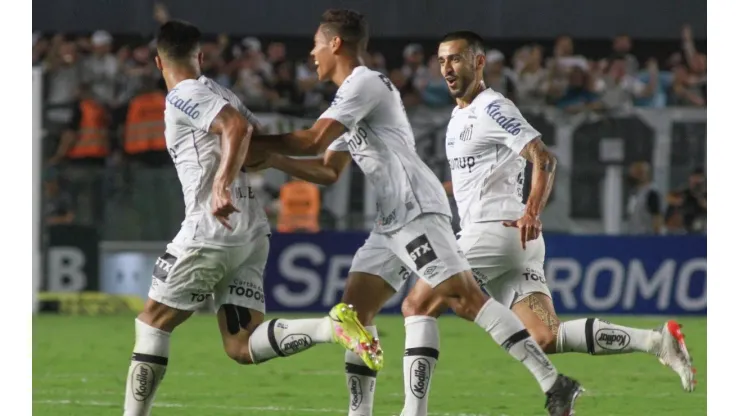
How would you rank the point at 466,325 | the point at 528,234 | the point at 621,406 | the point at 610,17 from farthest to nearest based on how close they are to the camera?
the point at 610,17, the point at 466,325, the point at 621,406, the point at 528,234

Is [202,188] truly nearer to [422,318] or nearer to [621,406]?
[422,318]

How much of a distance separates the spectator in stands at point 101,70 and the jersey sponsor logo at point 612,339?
37.1 feet

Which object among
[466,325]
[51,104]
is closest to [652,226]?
[466,325]

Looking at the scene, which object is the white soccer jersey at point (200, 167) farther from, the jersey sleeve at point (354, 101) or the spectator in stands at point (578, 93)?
the spectator in stands at point (578, 93)

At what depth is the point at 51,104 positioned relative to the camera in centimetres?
1772

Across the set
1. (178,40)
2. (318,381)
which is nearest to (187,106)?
(178,40)

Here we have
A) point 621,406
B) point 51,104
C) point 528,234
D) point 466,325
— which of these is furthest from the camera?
point 51,104

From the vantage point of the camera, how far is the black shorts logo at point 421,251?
7121mm

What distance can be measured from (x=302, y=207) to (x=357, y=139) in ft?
32.2

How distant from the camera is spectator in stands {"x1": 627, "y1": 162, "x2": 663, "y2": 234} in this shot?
1703cm

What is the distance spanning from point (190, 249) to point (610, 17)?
15955mm

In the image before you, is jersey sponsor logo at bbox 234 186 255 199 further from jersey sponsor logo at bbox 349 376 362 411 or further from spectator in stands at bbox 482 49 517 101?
spectator in stands at bbox 482 49 517 101

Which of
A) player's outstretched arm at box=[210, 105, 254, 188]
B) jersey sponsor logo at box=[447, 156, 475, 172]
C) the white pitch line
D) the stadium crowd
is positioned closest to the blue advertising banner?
the stadium crowd

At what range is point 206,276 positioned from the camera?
22.9 feet
